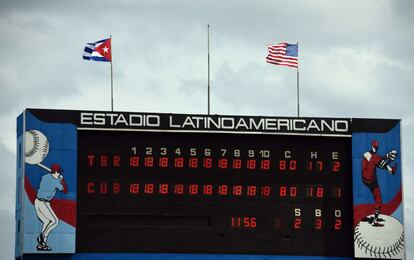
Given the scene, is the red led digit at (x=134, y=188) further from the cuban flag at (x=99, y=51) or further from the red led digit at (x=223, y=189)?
the cuban flag at (x=99, y=51)

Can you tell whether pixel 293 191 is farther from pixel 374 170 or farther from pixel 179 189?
pixel 179 189

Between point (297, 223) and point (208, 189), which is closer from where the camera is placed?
point (208, 189)

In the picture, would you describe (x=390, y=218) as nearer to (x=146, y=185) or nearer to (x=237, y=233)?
(x=237, y=233)

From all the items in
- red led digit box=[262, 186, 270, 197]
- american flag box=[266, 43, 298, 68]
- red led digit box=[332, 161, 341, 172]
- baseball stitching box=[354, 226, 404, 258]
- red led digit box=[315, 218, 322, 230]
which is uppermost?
american flag box=[266, 43, 298, 68]

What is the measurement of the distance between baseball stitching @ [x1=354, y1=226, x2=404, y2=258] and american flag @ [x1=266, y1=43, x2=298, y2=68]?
11.5m

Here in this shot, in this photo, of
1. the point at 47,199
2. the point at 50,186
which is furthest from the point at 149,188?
the point at 47,199

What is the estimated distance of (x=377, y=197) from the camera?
9131 cm

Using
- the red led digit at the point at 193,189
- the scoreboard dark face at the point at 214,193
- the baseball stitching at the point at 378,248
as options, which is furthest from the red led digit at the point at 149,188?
the baseball stitching at the point at 378,248

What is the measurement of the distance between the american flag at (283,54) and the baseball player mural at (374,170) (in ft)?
24.9

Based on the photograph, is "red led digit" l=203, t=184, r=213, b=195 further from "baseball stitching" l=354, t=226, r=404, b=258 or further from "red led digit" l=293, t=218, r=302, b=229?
"baseball stitching" l=354, t=226, r=404, b=258

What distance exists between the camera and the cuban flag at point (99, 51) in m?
93.4

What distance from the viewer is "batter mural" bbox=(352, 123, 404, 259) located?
298ft

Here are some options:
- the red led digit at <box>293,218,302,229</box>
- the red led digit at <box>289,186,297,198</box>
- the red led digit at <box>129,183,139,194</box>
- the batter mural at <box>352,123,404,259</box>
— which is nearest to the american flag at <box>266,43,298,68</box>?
the batter mural at <box>352,123,404,259</box>

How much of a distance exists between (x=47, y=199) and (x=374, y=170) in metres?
19.7
